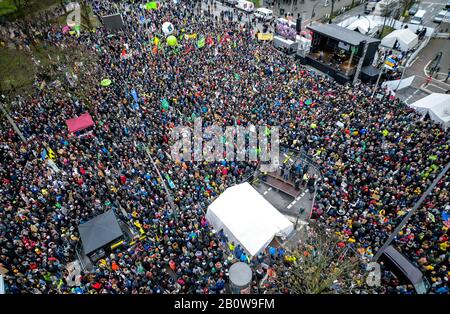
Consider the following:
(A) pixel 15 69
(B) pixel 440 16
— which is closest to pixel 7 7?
(A) pixel 15 69

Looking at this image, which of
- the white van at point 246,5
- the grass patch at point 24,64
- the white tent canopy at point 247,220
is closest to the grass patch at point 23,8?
the grass patch at point 24,64

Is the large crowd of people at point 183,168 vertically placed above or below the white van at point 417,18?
below

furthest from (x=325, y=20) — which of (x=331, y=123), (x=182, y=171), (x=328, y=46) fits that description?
(x=182, y=171)

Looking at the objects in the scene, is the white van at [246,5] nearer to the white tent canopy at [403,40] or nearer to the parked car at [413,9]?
the white tent canopy at [403,40]

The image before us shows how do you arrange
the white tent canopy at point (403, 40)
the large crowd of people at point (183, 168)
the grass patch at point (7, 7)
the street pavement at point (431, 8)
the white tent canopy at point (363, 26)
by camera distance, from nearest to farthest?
the large crowd of people at point (183, 168) < the white tent canopy at point (403, 40) < the white tent canopy at point (363, 26) < the street pavement at point (431, 8) < the grass patch at point (7, 7)

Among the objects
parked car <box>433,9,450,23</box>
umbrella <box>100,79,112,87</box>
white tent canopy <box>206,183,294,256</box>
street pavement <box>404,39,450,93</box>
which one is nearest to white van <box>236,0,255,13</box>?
street pavement <box>404,39,450,93</box>

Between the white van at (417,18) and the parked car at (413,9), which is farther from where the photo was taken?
the parked car at (413,9)

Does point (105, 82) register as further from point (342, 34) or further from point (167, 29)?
point (342, 34)
